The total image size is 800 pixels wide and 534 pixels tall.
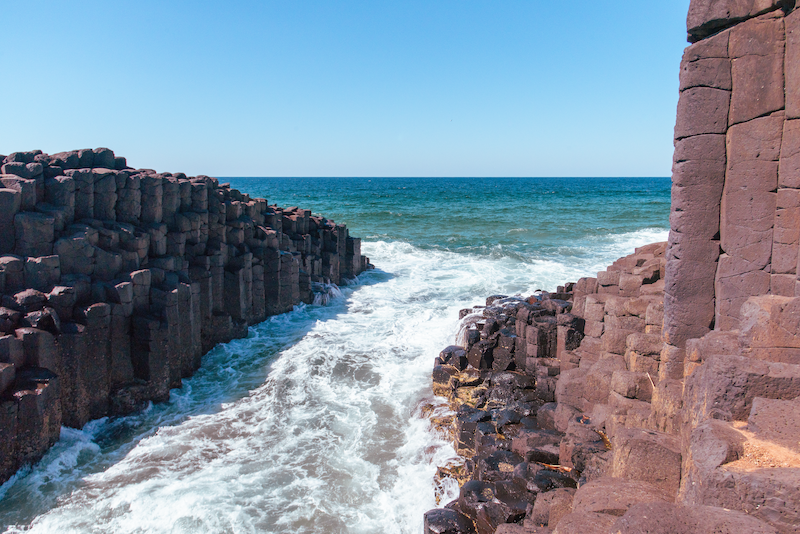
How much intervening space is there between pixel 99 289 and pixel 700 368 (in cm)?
1051

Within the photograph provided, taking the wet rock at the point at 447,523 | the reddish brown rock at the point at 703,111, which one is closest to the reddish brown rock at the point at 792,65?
the reddish brown rock at the point at 703,111

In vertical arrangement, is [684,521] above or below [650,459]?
above

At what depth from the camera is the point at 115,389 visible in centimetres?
1064

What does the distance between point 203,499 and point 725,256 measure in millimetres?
8049

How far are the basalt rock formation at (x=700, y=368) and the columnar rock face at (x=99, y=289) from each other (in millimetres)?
6703

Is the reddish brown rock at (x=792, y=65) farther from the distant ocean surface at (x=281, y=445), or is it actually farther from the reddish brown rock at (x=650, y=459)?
the distant ocean surface at (x=281, y=445)

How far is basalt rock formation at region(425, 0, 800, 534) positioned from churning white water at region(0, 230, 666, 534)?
1294mm

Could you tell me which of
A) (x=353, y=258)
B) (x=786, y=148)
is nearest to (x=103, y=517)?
(x=786, y=148)

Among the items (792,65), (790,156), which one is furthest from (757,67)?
(790,156)

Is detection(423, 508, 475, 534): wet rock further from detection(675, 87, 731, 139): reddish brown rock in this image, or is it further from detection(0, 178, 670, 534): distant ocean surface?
detection(675, 87, 731, 139): reddish brown rock

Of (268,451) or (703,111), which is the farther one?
(268,451)

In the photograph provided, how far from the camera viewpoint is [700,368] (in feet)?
17.1

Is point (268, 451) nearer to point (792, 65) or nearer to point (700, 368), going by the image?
point (700, 368)

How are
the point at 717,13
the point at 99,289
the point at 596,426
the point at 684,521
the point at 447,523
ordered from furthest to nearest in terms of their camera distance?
the point at 99,289
the point at 596,426
the point at 447,523
the point at 717,13
the point at 684,521
